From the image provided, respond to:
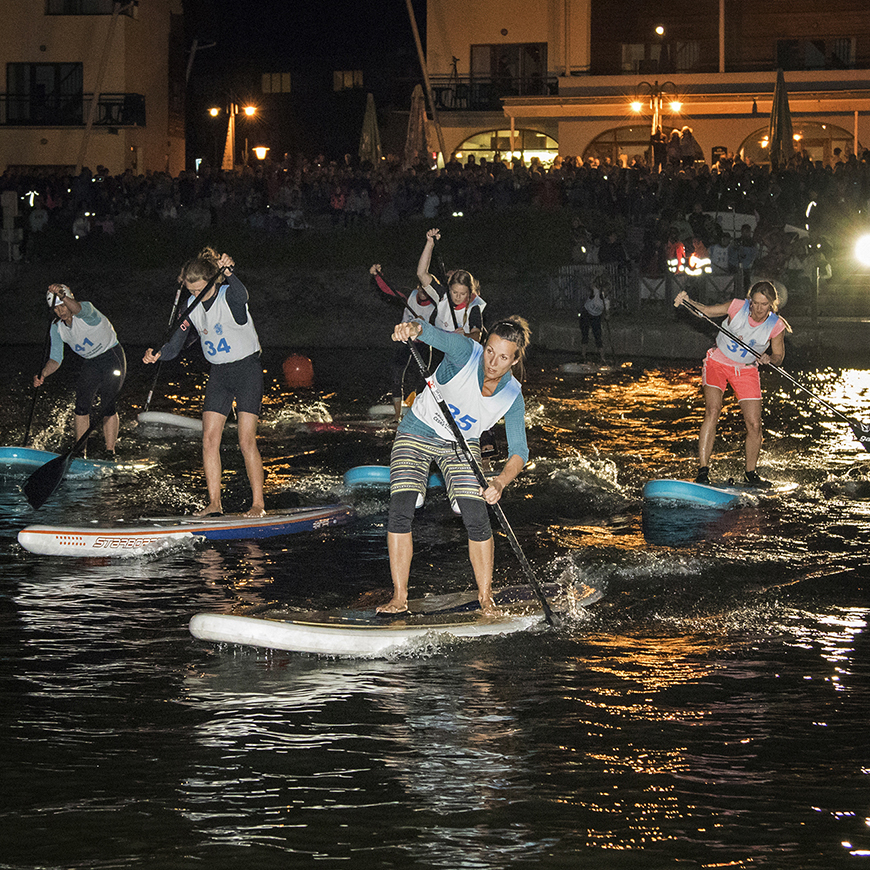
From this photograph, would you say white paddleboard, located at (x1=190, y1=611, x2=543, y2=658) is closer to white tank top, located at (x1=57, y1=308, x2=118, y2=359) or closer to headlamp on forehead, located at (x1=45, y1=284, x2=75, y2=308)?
headlamp on forehead, located at (x1=45, y1=284, x2=75, y2=308)

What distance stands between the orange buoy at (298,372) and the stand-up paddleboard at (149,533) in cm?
848

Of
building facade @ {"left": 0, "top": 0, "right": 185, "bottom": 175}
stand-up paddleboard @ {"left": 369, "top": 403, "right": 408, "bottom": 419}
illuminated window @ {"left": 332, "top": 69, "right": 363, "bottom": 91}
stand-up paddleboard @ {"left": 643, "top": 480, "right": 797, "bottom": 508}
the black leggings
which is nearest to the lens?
the black leggings

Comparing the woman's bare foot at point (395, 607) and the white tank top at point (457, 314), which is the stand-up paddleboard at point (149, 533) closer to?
the white tank top at point (457, 314)

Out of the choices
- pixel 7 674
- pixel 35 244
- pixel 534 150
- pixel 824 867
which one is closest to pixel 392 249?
pixel 35 244

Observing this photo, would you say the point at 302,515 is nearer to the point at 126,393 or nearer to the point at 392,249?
the point at 126,393

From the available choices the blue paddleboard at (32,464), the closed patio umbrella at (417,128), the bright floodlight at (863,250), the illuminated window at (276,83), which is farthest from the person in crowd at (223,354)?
the illuminated window at (276,83)

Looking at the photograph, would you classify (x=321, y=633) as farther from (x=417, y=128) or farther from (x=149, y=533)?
(x=417, y=128)

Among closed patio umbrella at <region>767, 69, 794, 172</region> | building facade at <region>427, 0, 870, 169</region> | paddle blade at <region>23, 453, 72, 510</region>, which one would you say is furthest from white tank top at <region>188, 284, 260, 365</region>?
building facade at <region>427, 0, 870, 169</region>

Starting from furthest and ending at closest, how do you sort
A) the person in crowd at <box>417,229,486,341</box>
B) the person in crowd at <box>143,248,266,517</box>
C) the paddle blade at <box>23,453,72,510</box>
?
the person in crowd at <box>417,229,486,341</box>
the paddle blade at <box>23,453,72,510</box>
the person in crowd at <box>143,248,266,517</box>

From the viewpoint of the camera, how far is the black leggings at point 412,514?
6508 millimetres

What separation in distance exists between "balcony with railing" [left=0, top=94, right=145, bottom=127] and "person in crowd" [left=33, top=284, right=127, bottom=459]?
1097 inches

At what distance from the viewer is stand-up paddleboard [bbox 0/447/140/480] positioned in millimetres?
11125

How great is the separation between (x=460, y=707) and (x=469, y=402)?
1.51 m

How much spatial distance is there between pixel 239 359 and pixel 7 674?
311 cm
